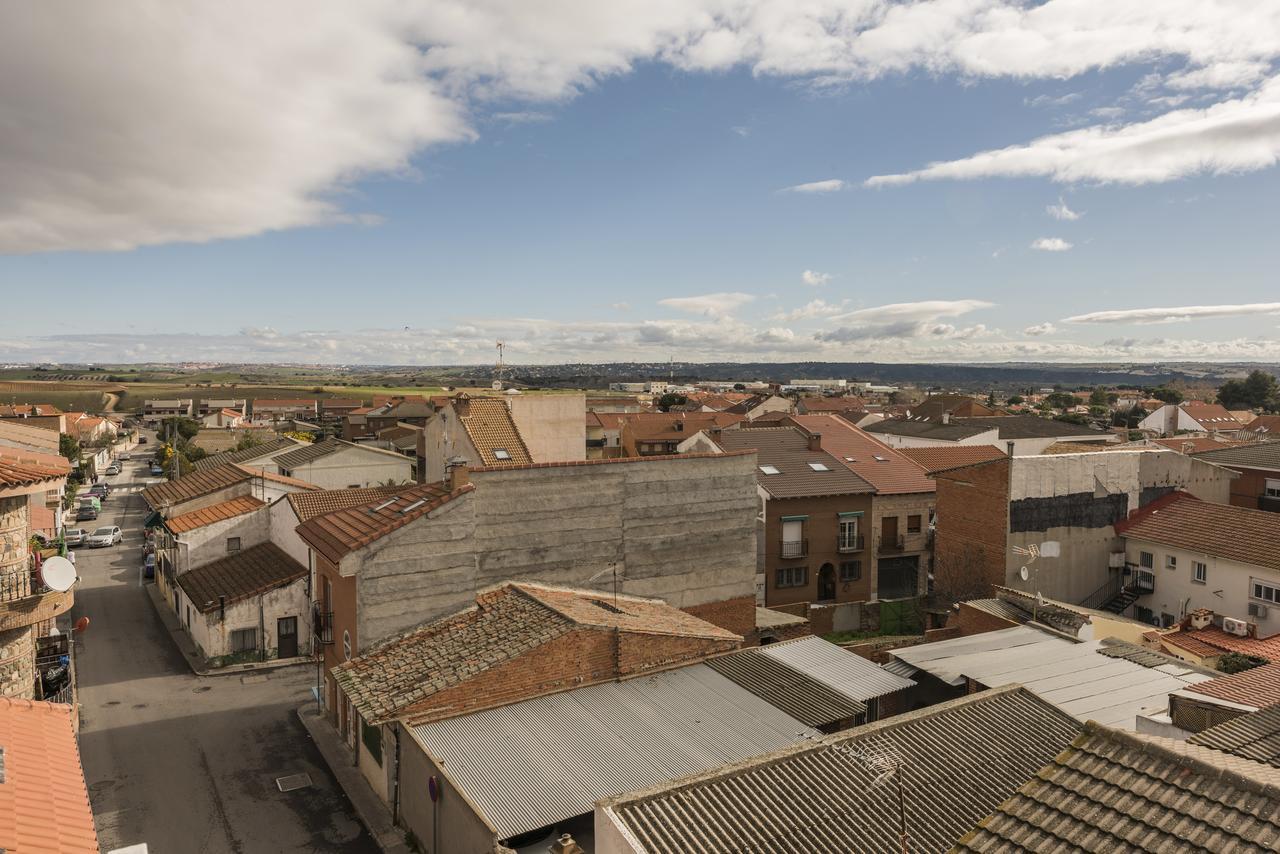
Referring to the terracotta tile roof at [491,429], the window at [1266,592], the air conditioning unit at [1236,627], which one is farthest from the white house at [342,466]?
the window at [1266,592]

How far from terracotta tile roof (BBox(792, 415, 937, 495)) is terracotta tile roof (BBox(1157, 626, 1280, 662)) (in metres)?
14.2

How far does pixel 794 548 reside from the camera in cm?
3509

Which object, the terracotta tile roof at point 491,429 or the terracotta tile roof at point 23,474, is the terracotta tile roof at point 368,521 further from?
the terracotta tile roof at point 23,474

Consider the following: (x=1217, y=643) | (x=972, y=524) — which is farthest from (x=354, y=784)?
(x=972, y=524)

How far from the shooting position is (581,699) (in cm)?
1580

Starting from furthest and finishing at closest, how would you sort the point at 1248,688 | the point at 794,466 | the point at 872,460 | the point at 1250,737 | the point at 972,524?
the point at 872,460 → the point at 794,466 → the point at 972,524 → the point at 1248,688 → the point at 1250,737

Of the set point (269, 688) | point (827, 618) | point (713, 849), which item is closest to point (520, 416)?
point (269, 688)

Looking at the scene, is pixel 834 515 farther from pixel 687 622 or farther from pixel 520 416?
pixel 687 622

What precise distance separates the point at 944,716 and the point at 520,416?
19.2 meters

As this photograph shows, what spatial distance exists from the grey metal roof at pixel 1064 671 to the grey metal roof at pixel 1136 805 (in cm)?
994

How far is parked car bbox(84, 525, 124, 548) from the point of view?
151ft

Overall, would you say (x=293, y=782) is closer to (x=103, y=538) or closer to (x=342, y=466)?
(x=342, y=466)

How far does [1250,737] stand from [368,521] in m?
17.7

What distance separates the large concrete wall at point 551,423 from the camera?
1154 inches
